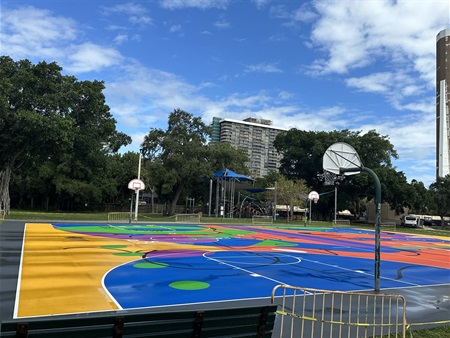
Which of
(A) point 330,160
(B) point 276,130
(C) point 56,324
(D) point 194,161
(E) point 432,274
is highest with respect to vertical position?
(B) point 276,130

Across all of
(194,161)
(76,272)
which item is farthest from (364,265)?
(194,161)

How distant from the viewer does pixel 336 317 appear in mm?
7391

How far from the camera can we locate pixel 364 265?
15234mm

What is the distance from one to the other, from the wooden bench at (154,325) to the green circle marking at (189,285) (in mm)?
5275

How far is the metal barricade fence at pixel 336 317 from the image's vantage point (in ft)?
20.0

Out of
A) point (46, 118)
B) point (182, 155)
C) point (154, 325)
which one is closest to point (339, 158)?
point (154, 325)

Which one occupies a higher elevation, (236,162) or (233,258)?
(236,162)

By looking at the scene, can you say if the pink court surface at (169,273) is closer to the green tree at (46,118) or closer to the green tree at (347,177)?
the green tree at (46,118)

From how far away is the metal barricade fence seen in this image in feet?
20.0

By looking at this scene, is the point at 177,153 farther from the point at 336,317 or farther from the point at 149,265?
the point at 336,317

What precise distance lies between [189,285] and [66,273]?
3.49 metres

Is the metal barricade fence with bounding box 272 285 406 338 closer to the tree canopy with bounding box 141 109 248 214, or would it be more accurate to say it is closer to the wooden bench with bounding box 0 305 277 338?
the wooden bench with bounding box 0 305 277 338

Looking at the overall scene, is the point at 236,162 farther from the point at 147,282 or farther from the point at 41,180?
the point at 147,282

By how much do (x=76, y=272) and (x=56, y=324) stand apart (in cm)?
810
